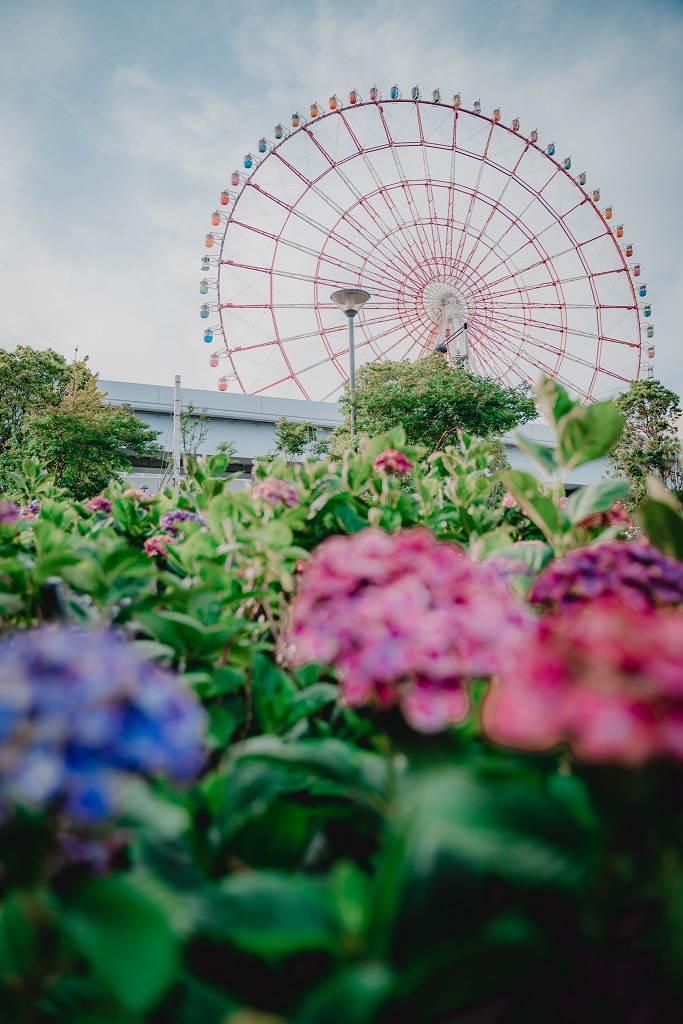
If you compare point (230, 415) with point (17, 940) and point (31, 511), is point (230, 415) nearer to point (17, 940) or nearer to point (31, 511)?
point (31, 511)

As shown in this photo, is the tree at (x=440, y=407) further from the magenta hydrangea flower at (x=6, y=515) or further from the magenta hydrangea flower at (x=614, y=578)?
the magenta hydrangea flower at (x=614, y=578)

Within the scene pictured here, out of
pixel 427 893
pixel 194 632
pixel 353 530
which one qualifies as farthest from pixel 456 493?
pixel 427 893

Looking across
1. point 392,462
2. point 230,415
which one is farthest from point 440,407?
point 230,415

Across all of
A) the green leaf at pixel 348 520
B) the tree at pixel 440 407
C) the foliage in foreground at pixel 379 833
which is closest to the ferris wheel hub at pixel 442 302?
the tree at pixel 440 407

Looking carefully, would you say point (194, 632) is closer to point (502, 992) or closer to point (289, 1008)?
point (289, 1008)

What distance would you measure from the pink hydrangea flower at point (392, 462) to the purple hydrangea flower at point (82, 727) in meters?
1.73

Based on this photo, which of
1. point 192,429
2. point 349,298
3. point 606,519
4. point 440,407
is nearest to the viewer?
point 606,519

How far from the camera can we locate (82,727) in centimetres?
49

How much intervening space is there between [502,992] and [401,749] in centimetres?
24

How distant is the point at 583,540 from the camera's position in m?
1.40

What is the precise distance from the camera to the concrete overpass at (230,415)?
91.0ft

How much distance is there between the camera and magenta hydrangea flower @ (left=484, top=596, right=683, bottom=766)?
42 cm

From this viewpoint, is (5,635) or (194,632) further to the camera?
(5,635)

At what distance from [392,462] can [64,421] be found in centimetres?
1471
